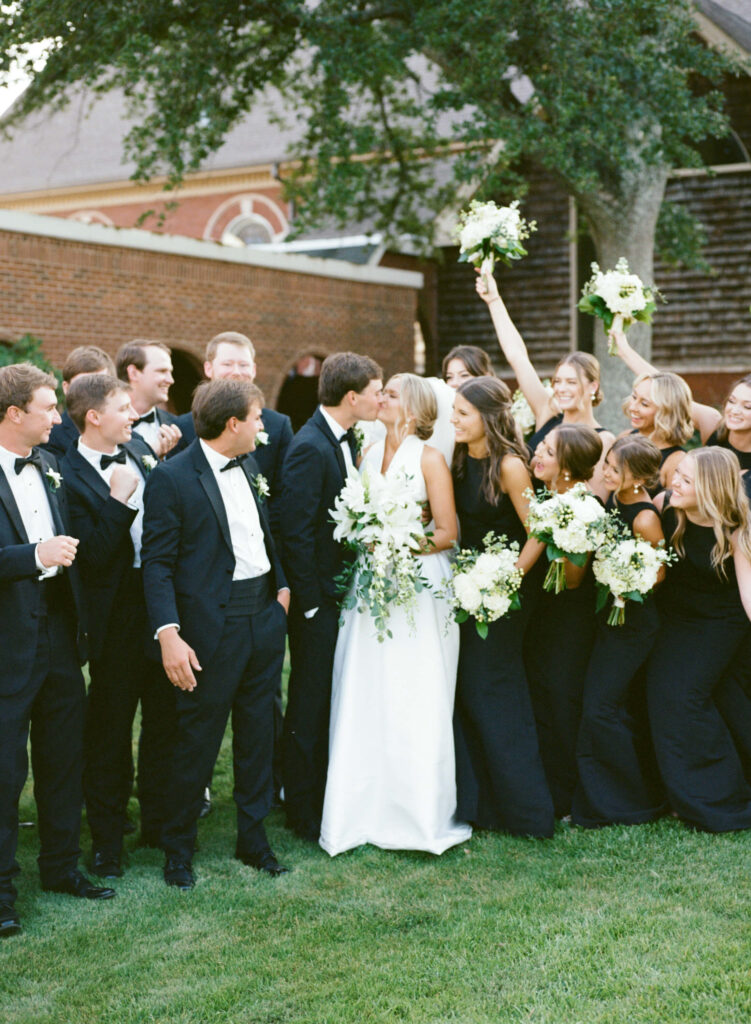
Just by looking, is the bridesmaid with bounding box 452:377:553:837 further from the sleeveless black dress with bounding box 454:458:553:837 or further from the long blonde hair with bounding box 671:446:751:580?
the long blonde hair with bounding box 671:446:751:580

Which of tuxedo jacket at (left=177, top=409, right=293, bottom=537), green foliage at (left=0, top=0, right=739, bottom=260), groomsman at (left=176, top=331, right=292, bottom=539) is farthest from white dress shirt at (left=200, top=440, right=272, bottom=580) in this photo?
green foliage at (left=0, top=0, right=739, bottom=260)

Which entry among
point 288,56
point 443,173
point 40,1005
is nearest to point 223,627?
point 40,1005

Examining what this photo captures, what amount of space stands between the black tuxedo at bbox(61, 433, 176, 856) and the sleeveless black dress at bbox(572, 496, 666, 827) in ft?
6.88

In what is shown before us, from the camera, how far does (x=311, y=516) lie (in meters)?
5.30

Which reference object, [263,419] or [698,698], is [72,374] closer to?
[263,419]

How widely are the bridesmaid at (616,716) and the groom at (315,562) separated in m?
1.31

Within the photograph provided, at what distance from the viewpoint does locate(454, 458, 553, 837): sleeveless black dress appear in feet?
17.2

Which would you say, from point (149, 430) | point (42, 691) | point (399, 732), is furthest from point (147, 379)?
point (399, 732)

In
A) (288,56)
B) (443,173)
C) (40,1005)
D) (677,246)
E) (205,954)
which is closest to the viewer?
(40,1005)

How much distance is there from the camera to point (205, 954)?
4141mm

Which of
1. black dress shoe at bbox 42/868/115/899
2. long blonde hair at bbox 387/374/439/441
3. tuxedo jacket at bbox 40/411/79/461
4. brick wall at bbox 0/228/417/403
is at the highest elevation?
brick wall at bbox 0/228/417/403

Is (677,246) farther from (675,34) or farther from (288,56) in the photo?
(288,56)

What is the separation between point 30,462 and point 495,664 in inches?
94.8

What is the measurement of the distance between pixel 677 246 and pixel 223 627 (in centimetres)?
1662
